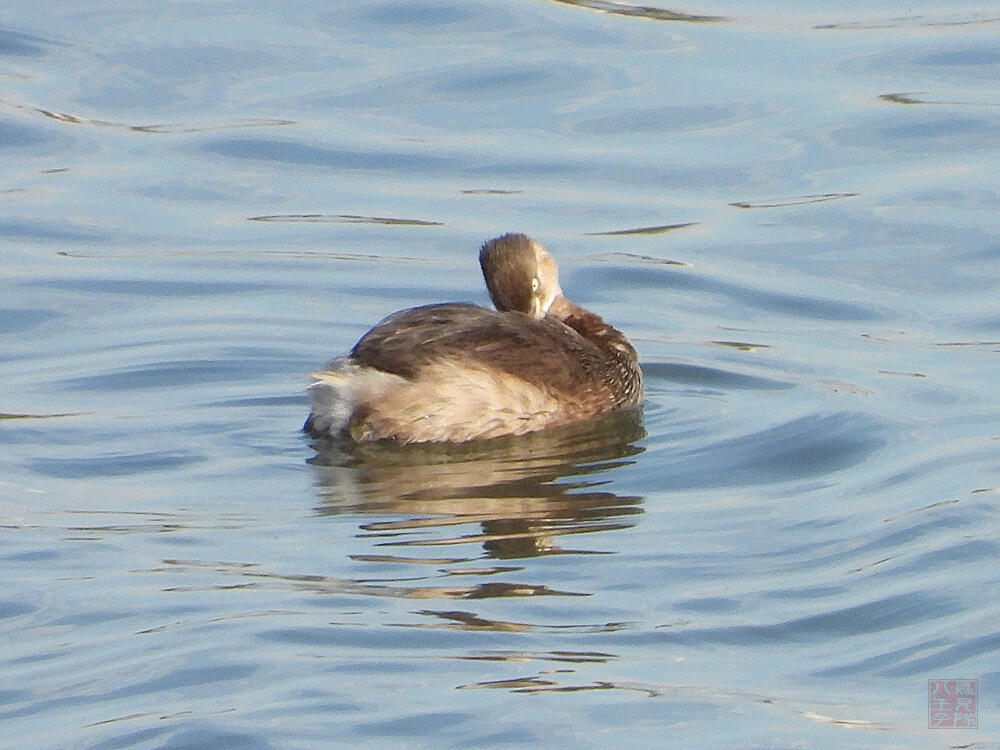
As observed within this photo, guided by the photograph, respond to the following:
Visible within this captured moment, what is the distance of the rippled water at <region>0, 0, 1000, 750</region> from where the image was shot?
5.87 metres

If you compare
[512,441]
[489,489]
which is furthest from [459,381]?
[489,489]

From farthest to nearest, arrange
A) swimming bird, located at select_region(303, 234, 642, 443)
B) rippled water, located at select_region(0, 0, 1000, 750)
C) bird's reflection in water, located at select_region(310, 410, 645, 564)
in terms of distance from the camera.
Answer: swimming bird, located at select_region(303, 234, 642, 443) → bird's reflection in water, located at select_region(310, 410, 645, 564) → rippled water, located at select_region(0, 0, 1000, 750)

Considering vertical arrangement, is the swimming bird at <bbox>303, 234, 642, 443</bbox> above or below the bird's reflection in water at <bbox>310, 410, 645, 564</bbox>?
above

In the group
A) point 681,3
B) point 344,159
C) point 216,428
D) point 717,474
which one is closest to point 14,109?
point 344,159

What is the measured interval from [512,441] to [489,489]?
0.81m

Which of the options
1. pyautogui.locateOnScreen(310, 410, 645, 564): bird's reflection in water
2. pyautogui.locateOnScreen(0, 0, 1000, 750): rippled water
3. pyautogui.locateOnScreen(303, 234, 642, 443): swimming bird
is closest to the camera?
pyautogui.locateOnScreen(0, 0, 1000, 750): rippled water

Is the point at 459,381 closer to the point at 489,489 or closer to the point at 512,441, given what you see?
the point at 512,441

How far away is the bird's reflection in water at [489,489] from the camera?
718 cm

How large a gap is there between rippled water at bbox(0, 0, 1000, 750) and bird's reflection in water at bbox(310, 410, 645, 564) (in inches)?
1.0

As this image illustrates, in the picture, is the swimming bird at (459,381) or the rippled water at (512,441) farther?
the swimming bird at (459,381)

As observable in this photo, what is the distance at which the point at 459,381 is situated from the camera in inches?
335

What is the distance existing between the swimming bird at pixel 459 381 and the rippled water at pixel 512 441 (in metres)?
0.12

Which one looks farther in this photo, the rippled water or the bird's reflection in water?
A: the bird's reflection in water

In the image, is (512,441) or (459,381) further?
(512,441)
